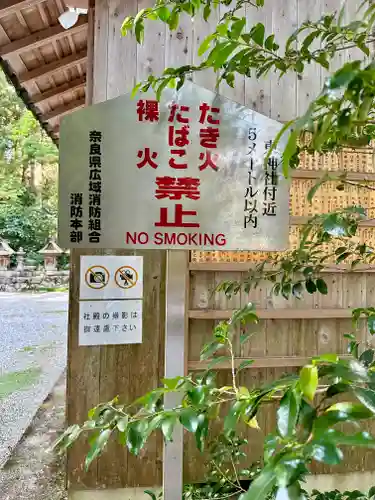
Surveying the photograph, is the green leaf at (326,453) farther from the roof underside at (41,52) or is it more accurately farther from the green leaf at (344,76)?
the roof underside at (41,52)

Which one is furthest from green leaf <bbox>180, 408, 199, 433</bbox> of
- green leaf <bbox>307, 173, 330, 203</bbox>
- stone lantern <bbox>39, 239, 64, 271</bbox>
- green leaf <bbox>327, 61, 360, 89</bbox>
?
stone lantern <bbox>39, 239, 64, 271</bbox>

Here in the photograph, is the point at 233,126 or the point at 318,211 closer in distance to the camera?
the point at 233,126

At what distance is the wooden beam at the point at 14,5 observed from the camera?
2104 mm

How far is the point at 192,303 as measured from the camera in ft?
6.80

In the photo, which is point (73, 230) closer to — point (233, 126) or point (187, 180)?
point (187, 180)

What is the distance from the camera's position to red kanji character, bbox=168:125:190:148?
1.45m

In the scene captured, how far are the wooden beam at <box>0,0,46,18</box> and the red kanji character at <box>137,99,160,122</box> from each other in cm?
116

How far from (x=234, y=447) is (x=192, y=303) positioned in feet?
2.25

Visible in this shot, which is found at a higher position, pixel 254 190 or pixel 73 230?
pixel 254 190

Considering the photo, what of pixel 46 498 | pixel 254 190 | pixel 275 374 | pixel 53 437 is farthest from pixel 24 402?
pixel 254 190

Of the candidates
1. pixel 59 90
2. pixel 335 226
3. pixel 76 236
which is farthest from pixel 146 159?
pixel 59 90

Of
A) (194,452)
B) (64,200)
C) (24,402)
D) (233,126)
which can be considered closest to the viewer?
(64,200)

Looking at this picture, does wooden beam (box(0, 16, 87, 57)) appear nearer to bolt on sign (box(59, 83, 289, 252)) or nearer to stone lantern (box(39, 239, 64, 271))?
bolt on sign (box(59, 83, 289, 252))

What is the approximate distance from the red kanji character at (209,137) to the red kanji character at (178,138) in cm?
5
